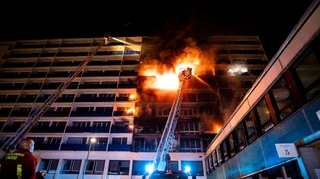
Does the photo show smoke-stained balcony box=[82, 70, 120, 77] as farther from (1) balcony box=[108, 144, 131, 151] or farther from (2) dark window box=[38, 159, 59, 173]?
(2) dark window box=[38, 159, 59, 173]

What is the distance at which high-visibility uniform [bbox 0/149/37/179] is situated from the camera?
3.36 metres

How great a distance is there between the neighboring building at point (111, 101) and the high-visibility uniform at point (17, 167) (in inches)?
946

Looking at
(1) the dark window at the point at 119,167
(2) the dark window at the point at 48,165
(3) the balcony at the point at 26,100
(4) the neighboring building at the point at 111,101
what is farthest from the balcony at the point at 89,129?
(3) the balcony at the point at 26,100

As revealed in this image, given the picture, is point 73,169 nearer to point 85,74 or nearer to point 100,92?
point 100,92

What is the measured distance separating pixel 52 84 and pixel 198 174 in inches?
1365

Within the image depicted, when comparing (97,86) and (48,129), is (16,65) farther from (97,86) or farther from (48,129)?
(97,86)

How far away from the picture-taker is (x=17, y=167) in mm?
3383

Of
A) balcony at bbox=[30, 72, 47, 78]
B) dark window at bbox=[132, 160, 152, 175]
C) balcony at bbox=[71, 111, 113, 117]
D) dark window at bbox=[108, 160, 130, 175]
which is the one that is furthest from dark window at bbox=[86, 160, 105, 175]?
balcony at bbox=[30, 72, 47, 78]

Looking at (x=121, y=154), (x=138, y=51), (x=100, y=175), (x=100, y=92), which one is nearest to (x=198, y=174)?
(x=121, y=154)

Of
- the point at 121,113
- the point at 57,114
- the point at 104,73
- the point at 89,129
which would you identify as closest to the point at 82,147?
the point at 89,129

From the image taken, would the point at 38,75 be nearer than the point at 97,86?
No

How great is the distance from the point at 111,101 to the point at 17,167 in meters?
30.4

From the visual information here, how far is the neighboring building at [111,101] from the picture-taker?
86.8 feet

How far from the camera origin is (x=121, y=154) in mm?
26531
